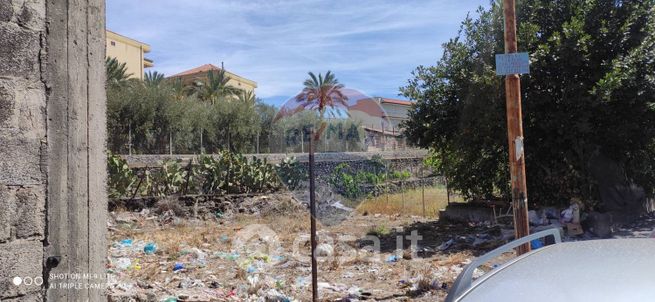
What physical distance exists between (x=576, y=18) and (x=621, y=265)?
32.0 ft

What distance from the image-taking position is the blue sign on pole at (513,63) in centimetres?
630

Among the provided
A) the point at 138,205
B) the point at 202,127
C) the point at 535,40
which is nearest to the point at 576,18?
the point at 535,40

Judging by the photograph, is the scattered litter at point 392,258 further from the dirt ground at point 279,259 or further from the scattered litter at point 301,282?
the scattered litter at point 301,282

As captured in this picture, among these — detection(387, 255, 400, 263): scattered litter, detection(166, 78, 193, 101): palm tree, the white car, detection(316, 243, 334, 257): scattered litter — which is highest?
detection(166, 78, 193, 101): palm tree

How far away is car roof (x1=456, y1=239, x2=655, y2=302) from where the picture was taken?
2.02 metres

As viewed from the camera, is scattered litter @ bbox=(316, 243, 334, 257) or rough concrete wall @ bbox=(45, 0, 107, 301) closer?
rough concrete wall @ bbox=(45, 0, 107, 301)

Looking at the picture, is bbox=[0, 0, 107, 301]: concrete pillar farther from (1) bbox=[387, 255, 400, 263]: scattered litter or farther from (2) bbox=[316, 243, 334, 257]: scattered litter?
(1) bbox=[387, 255, 400, 263]: scattered litter

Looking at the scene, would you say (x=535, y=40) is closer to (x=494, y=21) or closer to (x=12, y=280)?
(x=494, y=21)

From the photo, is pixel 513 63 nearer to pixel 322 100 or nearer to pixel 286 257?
pixel 322 100

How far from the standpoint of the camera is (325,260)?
8289 mm

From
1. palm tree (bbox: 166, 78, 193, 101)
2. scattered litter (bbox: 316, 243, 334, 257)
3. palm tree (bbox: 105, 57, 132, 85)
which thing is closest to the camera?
scattered litter (bbox: 316, 243, 334, 257)

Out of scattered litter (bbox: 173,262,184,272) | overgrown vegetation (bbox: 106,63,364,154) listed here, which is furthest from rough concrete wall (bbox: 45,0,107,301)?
overgrown vegetation (bbox: 106,63,364,154)

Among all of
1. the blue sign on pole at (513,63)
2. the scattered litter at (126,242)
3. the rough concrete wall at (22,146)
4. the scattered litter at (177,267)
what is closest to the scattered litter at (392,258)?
the scattered litter at (177,267)

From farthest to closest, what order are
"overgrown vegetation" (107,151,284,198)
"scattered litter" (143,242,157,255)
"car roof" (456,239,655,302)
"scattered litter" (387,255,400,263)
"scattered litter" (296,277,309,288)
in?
"overgrown vegetation" (107,151,284,198), "scattered litter" (143,242,157,255), "scattered litter" (387,255,400,263), "scattered litter" (296,277,309,288), "car roof" (456,239,655,302)
